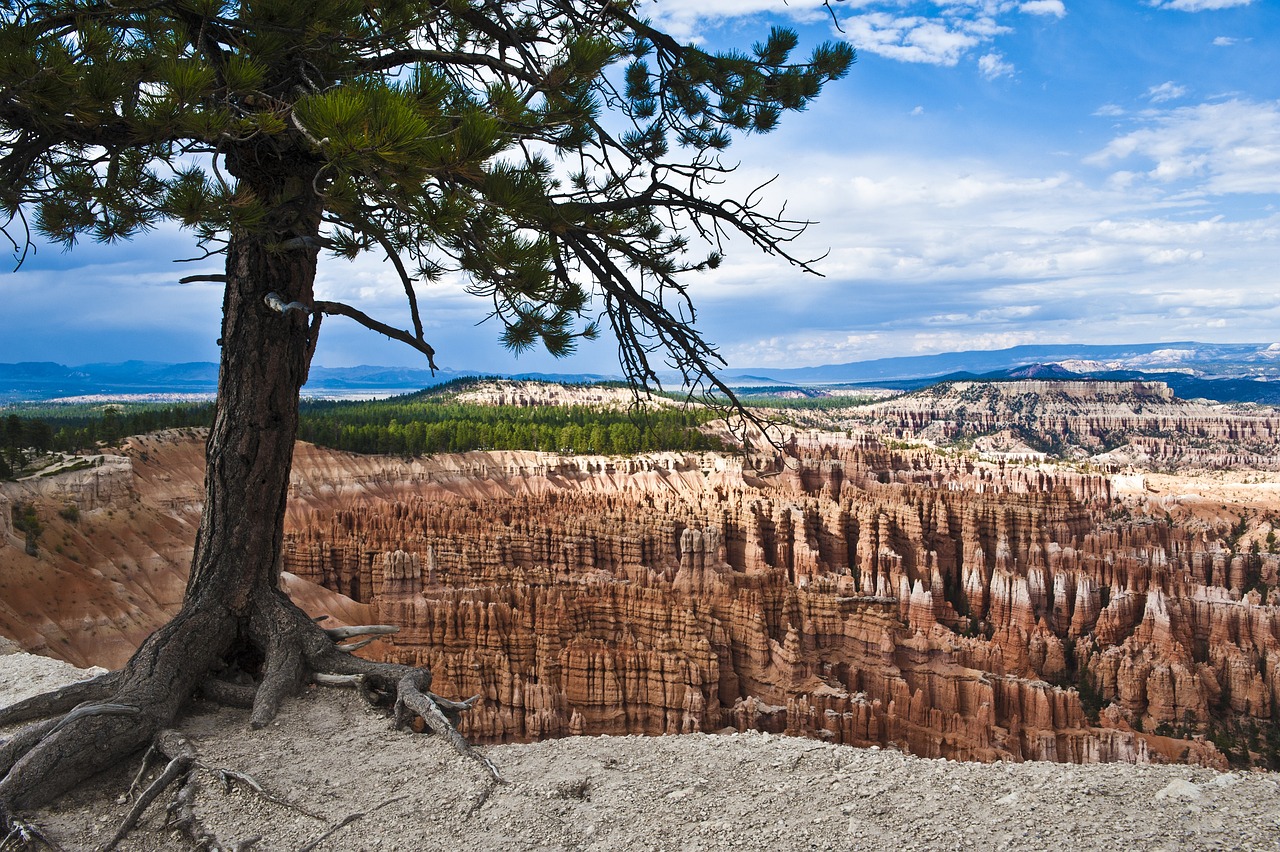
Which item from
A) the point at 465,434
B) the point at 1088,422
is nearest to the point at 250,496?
the point at 465,434

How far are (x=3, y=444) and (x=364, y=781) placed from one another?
3511 centimetres

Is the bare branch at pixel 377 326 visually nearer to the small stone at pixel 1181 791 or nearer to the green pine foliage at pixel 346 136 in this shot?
the green pine foliage at pixel 346 136

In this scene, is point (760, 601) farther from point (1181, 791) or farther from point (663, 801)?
point (663, 801)

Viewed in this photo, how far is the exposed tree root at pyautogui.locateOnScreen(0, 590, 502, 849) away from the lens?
455 cm

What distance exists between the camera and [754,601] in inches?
1088

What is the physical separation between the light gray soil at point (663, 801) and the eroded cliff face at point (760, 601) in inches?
116

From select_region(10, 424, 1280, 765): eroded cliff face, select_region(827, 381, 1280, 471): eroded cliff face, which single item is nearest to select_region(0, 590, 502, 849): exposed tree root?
select_region(10, 424, 1280, 765): eroded cliff face

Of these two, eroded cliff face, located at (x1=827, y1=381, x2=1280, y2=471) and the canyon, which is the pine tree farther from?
eroded cliff face, located at (x1=827, y1=381, x2=1280, y2=471)

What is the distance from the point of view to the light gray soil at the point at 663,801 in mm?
4129

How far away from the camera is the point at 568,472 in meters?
62.4

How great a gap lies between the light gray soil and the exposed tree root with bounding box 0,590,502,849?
A: 0.35 feet

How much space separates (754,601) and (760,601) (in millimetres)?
495

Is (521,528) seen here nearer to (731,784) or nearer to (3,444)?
(3,444)

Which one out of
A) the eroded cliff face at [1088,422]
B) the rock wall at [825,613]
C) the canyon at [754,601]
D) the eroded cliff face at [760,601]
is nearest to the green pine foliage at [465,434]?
the eroded cliff face at [760,601]
